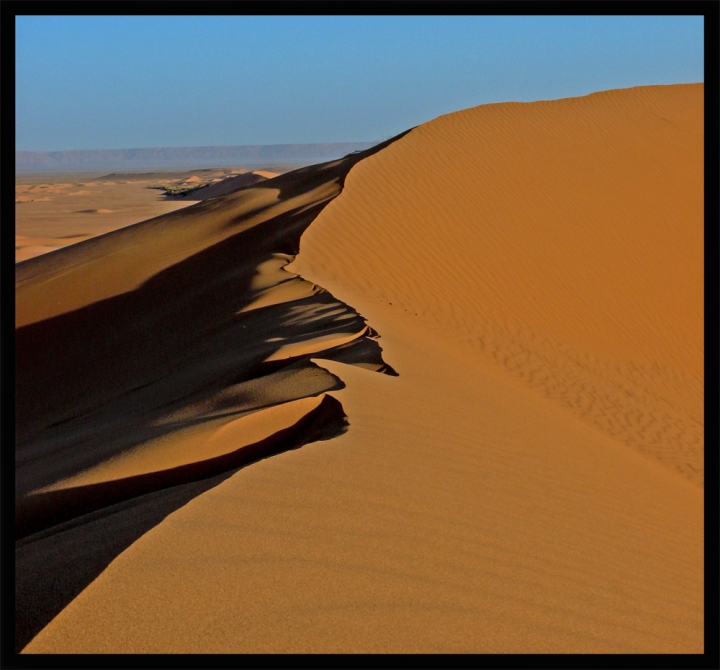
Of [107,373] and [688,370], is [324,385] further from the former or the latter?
[688,370]

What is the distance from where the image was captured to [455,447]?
4.39 metres

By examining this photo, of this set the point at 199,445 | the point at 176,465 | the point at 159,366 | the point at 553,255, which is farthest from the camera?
the point at 553,255

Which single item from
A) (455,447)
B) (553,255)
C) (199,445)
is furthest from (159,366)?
(553,255)

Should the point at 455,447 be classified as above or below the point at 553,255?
below

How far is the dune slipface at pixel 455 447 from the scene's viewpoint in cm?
246

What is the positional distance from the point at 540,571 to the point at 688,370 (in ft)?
27.3

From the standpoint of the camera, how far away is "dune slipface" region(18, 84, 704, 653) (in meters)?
2.46

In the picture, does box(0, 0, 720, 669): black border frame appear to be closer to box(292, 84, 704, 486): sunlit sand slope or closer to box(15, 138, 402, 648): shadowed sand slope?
box(15, 138, 402, 648): shadowed sand slope

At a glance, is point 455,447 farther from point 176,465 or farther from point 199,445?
point 176,465

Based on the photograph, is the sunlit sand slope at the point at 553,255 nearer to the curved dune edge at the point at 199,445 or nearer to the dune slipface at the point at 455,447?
the dune slipface at the point at 455,447

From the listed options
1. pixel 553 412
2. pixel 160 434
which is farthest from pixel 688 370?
pixel 160 434

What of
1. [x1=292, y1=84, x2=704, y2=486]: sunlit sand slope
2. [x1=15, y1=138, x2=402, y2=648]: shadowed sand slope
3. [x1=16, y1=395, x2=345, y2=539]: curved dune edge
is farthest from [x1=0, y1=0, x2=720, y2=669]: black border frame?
[x1=292, y1=84, x2=704, y2=486]: sunlit sand slope

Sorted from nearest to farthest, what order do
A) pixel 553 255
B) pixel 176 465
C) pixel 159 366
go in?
pixel 176 465 < pixel 159 366 < pixel 553 255
